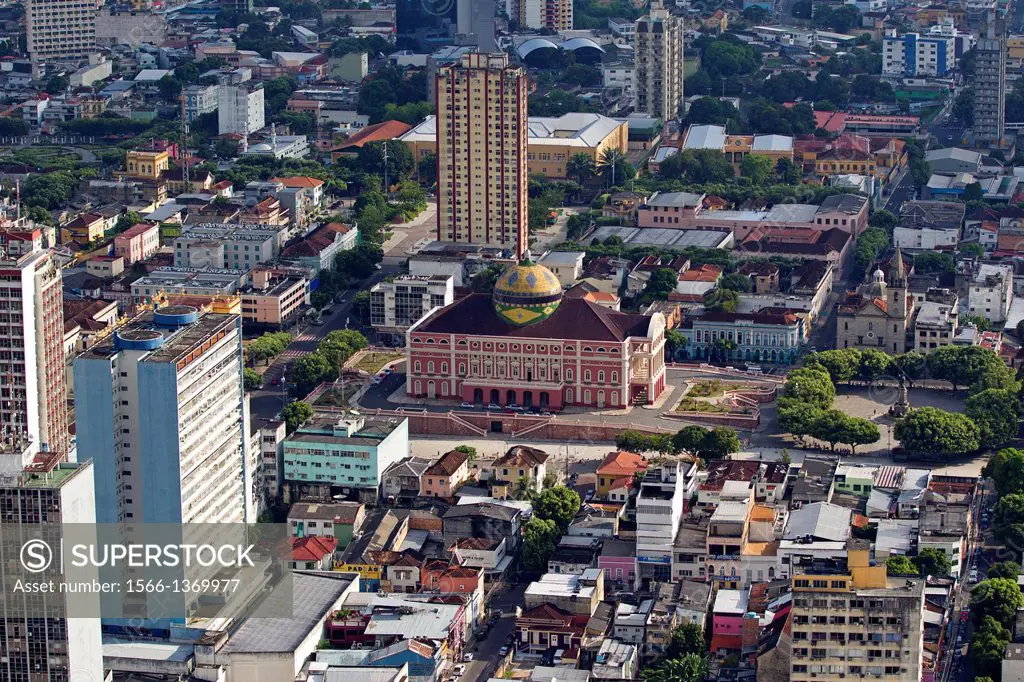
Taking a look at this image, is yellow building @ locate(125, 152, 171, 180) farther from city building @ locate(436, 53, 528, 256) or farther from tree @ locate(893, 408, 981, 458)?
tree @ locate(893, 408, 981, 458)

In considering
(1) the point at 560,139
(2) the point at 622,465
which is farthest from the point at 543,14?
(2) the point at 622,465

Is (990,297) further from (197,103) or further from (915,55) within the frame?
(197,103)

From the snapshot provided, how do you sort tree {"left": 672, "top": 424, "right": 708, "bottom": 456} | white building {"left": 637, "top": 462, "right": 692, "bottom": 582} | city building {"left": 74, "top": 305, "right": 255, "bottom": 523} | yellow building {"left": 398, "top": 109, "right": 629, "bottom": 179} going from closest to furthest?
city building {"left": 74, "top": 305, "right": 255, "bottom": 523} → white building {"left": 637, "top": 462, "right": 692, "bottom": 582} → tree {"left": 672, "top": 424, "right": 708, "bottom": 456} → yellow building {"left": 398, "top": 109, "right": 629, "bottom": 179}

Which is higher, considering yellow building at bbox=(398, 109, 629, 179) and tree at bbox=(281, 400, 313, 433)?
yellow building at bbox=(398, 109, 629, 179)

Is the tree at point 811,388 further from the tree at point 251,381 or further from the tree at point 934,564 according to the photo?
the tree at point 251,381

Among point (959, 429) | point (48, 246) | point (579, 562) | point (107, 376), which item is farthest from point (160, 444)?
point (959, 429)

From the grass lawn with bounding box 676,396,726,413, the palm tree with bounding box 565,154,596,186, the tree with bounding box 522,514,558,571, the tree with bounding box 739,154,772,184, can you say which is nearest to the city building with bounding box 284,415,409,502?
the tree with bounding box 522,514,558,571
